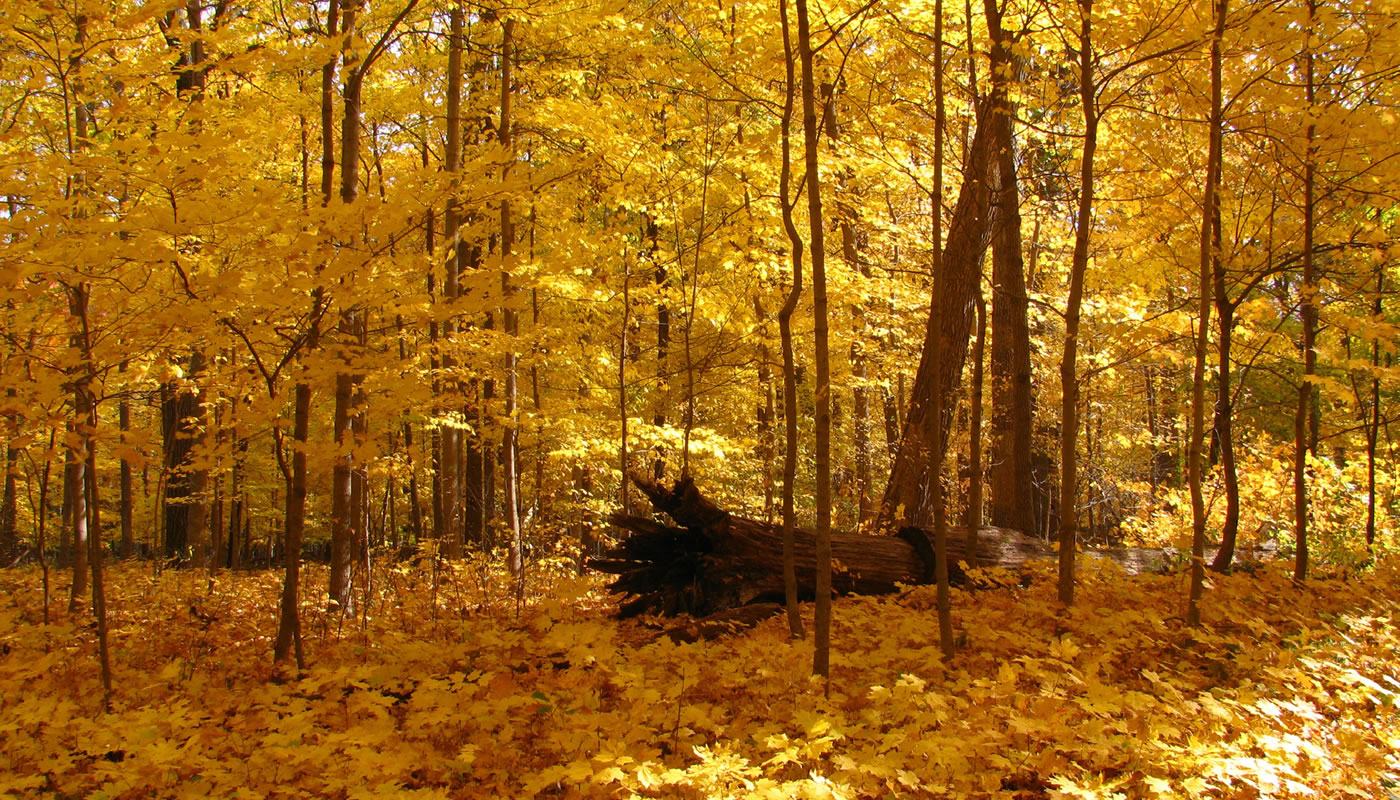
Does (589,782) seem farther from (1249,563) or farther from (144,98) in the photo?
(1249,563)

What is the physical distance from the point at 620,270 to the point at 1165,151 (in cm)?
546

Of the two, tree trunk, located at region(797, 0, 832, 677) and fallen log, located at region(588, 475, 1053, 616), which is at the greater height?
tree trunk, located at region(797, 0, 832, 677)

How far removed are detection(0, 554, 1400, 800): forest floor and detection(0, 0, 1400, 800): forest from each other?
0.03 meters

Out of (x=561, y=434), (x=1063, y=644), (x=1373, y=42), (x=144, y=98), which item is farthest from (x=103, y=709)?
(x=1373, y=42)

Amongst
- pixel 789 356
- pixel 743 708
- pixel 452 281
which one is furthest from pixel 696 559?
pixel 452 281

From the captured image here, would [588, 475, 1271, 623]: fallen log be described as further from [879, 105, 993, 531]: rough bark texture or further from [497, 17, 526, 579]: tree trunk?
[497, 17, 526, 579]: tree trunk

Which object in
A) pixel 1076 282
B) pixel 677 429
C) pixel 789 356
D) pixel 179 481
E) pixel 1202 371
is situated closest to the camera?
pixel 789 356

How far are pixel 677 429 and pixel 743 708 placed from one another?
20.9 ft

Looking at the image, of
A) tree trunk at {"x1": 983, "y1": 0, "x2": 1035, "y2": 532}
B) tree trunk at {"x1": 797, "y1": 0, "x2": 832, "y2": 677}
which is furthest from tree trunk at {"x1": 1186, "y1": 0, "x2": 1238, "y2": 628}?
tree trunk at {"x1": 983, "y1": 0, "x2": 1035, "y2": 532}

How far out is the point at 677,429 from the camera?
32.8 ft

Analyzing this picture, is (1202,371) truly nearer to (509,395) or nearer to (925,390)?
(925,390)

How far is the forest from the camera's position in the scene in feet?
10.2

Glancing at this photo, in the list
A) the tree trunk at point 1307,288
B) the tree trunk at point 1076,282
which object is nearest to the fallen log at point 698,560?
the tree trunk at point 1076,282

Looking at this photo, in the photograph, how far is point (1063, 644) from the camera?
11.7 feet
